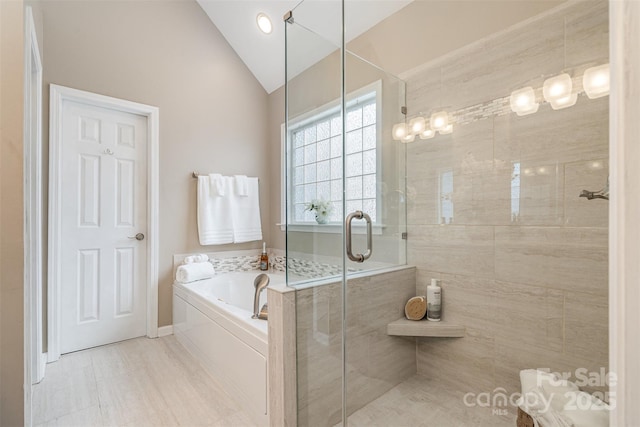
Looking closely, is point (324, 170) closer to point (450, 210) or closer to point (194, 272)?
point (450, 210)

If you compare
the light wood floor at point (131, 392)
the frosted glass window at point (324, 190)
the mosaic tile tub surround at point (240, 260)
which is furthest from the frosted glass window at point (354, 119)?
the mosaic tile tub surround at point (240, 260)

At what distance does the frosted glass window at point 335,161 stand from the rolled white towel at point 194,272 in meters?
1.56

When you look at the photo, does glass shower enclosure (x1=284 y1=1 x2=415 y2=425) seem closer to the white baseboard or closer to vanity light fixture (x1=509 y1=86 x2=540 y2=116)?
vanity light fixture (x1=509 y1=86 x2=540 y2=116)

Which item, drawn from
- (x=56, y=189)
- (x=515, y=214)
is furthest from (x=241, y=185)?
(x=515, y=214)

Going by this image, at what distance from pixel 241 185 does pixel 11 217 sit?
2.30 m

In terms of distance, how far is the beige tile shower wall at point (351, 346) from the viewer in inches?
57.9

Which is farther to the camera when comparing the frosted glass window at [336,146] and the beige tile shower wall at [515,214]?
the frosted glass window at [336,146]

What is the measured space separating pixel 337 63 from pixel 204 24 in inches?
85.5

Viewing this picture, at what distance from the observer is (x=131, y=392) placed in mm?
1929

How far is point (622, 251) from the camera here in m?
0.55

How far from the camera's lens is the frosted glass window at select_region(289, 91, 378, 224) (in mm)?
1591

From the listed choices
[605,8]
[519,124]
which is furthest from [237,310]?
[605,8]

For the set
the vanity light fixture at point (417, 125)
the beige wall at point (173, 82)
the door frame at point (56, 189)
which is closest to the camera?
the vanity light fixture at point (417, 125)

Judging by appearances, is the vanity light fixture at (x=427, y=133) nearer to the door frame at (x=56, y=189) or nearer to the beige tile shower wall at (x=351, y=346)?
the beige tile shower wall at (x=351, y=346)
